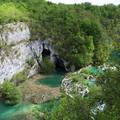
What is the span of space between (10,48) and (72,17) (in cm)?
1041

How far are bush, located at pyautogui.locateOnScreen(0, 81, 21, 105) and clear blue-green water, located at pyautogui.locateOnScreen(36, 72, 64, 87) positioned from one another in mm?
5323

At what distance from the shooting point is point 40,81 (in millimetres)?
42312

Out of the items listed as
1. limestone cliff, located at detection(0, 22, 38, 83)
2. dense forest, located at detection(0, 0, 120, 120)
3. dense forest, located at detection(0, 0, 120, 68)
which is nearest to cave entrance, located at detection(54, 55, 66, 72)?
dense forest, located at detection(0, 0, 120, 120)

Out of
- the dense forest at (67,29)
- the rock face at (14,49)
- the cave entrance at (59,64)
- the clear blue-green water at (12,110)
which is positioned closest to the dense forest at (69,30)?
the dense forest at (67,29)

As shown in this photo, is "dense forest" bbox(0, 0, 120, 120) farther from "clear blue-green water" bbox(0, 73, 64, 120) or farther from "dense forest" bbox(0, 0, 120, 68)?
"clear blue-green water" bbox(0, 73, 64, 120)

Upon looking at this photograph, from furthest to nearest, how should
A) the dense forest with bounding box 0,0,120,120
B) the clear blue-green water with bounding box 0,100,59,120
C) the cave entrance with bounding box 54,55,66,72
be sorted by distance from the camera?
the cave entrance with bounding box 54,55,66,72
the dense forest with bounding box 0,0,120,120
the clear blue-green water with bounding box 0,100,59,120

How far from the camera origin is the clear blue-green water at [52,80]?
135 ft

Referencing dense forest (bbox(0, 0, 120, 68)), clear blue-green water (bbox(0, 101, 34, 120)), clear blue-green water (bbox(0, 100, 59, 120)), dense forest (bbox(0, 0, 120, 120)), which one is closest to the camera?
clear blue-green water (bbox(0, 100, 59, 120))

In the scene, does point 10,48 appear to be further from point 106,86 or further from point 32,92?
point 106,86

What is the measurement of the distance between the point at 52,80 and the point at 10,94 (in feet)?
27.3

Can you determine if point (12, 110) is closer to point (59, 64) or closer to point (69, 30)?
point (59, 64)

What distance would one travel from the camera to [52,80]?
42906 millimetres

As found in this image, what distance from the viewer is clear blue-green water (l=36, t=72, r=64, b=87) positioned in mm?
41000

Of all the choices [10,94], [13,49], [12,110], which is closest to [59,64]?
[13,49]
